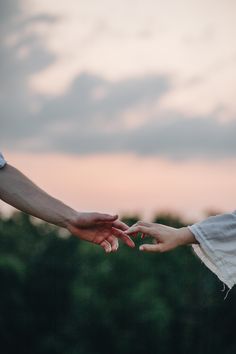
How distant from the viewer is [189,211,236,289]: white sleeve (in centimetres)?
511

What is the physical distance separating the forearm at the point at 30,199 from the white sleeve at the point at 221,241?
0.85 m

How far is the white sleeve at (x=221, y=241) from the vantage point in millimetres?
5109

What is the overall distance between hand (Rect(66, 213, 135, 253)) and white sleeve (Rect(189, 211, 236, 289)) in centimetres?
51

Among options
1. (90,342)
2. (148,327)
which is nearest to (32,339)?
(90,342)

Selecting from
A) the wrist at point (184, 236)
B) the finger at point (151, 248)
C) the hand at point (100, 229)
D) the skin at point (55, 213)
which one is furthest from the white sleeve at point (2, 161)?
the wrist at point (184, 236)

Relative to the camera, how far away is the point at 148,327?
49.2 metres

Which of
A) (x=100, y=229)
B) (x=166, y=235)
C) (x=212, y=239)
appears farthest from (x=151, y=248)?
(x=100, y=229)

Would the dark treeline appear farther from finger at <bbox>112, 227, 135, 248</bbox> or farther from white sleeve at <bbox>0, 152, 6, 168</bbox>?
white sleeve at <bbox>0, 152, 6, 168</bbox>

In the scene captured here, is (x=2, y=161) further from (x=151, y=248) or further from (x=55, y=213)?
(x=151, y=248)

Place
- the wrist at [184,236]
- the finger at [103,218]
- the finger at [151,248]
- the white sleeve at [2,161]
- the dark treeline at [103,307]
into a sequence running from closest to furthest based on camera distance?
1. the finger at [151,248]
2. the wrist at [184,236]
3. the white sleeve at [2,161]
4. the finger at [103,218]
5. the dark treeline at [103,307]

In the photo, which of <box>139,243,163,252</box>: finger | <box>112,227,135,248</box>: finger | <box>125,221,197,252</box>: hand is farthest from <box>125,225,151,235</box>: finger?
<box>112,227,135,248</box>: finger

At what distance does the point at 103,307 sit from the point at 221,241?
4542cm

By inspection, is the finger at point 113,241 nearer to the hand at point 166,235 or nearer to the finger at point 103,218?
the finger at point 103,218

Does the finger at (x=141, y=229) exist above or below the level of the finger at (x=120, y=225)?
below
